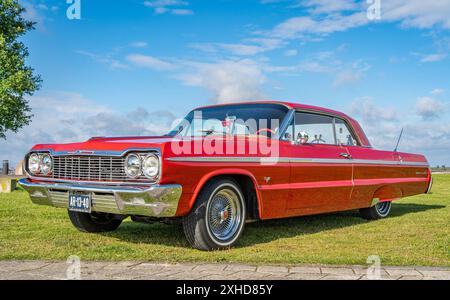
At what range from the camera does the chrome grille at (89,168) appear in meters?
5.37

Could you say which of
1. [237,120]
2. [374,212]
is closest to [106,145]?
[237,120]

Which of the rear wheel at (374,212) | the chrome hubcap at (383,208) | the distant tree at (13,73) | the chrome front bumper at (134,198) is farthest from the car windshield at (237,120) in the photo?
the distant tree at (13,73)

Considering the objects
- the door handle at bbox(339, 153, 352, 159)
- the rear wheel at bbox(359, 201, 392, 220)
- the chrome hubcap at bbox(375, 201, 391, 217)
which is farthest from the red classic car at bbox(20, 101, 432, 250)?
the chrome hubcap at bbox(375, 201, 391, 217)

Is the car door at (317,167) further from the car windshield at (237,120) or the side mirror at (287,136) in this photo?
the car windshield at (237,120)

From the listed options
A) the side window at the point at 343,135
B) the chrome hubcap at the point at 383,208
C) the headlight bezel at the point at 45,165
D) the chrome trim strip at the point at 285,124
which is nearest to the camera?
the headlight bezel at the point at 45,165

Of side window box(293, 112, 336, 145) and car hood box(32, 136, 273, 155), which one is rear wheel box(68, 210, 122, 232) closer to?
car hood box(32, 136, 273, 155)

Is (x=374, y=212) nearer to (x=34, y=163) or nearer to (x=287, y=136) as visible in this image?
(x=287, y=136)

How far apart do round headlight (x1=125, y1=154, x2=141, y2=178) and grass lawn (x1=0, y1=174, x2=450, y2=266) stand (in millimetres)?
833

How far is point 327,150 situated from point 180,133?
211 cm

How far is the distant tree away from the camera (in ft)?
76.6

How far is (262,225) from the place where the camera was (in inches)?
302

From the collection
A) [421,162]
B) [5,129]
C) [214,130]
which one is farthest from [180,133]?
[5,129]

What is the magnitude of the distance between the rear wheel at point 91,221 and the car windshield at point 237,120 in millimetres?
1550

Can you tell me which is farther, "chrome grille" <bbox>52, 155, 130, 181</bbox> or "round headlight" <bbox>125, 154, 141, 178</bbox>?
"chrome grille" <bbox>52, 155, 130, 181</bbox>
